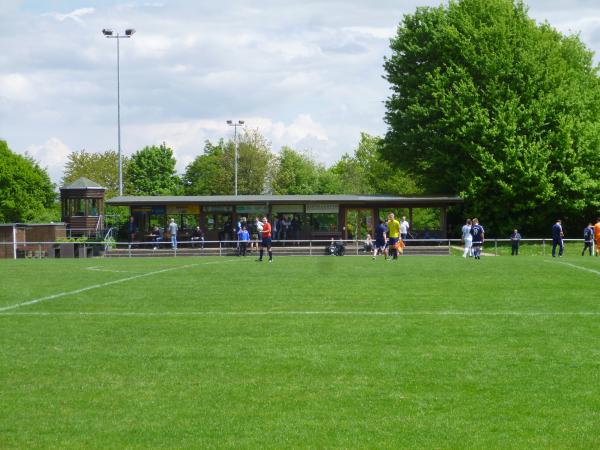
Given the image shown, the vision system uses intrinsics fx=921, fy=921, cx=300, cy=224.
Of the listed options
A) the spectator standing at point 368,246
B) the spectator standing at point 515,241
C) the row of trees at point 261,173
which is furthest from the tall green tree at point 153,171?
the spectator standing at point 515,241

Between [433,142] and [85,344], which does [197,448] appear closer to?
[85,344]

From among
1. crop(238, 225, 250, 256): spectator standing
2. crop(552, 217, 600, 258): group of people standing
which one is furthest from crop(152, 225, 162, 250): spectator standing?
crop(552, 217, 600, 258): group of people standing

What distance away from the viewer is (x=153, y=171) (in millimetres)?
124625

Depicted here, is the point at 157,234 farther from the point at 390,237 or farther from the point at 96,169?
the point at 96,169

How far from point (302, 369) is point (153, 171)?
116 m

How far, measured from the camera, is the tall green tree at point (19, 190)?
8819cm

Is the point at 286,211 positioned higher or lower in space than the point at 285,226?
higher

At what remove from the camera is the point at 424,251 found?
4866 centimetres

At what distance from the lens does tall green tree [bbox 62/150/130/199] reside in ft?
335

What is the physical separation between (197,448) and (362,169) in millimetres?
96080

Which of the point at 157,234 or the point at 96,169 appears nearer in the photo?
the point at 157,234

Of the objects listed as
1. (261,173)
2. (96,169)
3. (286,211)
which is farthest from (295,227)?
(96,169)

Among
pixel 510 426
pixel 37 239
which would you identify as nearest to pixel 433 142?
pixel 37 239

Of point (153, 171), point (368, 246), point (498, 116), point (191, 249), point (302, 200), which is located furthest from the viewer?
point (153, 171)
